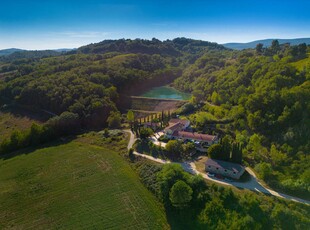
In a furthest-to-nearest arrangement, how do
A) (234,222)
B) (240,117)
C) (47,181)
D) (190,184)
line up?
(240,117), (47,181), (190,184), (234,222)

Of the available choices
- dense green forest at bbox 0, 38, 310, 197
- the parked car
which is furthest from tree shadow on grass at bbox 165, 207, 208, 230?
dense green forest at bbox 0, 38, 310, 197

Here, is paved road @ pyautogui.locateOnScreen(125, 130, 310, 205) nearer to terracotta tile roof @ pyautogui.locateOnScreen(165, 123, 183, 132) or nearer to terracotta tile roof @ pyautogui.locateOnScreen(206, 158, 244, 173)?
terracotta tile roof @ pyautogui.locateOnScreen(206, 158, 244, 173)

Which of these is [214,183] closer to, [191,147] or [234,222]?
[234,222]

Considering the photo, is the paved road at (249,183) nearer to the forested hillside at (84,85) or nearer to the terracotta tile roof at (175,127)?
the terracotta tile roof at (175,127)

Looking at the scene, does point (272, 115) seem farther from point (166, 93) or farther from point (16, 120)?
point (16, 120)

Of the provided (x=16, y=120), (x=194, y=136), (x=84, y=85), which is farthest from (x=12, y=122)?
(x=194, y=136)

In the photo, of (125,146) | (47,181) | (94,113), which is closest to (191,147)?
(125,146)
